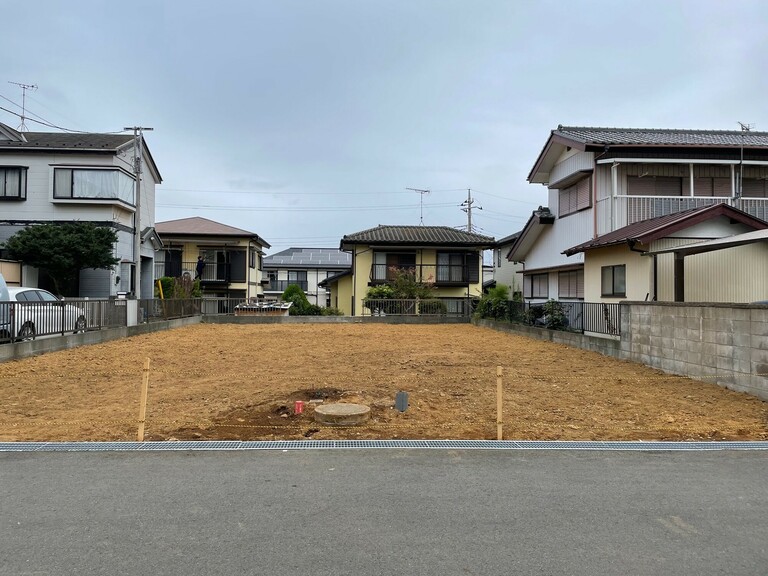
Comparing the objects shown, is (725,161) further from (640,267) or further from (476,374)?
(476,374)

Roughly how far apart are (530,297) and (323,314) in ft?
35.2

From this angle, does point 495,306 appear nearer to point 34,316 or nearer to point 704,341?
point 704,341

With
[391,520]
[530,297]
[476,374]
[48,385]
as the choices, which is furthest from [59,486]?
[530,297]

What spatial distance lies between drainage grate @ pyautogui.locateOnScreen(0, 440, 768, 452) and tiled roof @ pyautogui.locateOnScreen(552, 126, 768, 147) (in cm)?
1429

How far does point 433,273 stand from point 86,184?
59.8 ft

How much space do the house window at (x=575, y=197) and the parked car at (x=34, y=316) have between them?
632 inches

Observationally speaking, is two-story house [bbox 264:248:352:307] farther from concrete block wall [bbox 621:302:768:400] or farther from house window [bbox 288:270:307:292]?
concrete block wall [bbox 621:302:768:400]

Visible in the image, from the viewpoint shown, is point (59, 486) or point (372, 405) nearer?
point (59, 486)

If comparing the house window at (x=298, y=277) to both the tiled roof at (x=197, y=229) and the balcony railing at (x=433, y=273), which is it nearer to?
the tiled roof at (x=197, y=229)

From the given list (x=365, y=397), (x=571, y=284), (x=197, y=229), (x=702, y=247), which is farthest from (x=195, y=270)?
(x=702, y=247)

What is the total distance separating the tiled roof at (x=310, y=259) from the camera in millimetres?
49594

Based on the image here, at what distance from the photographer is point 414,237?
3177cm

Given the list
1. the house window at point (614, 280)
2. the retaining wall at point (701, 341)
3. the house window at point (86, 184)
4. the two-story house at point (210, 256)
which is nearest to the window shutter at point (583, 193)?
the house window at point (614, 280)

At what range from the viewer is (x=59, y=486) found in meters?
4.24
